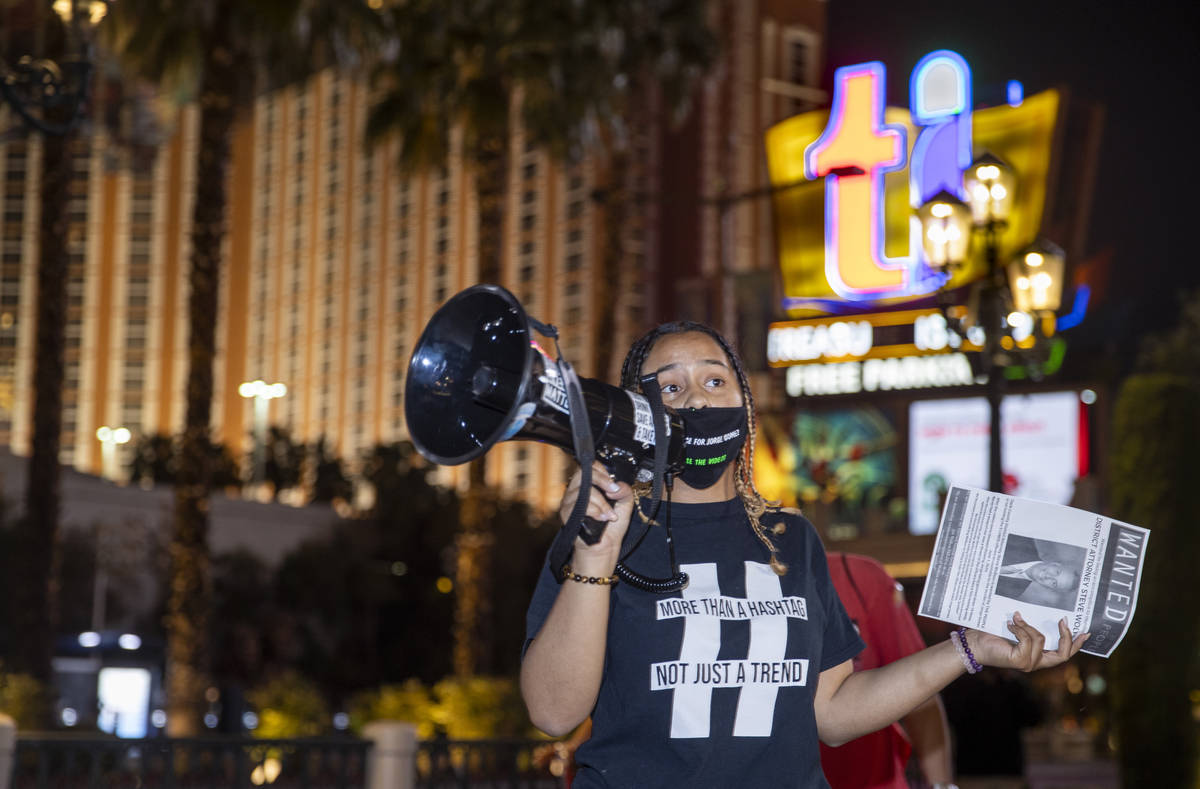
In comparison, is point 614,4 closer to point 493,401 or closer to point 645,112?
point 645,112

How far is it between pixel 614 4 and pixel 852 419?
18.2m

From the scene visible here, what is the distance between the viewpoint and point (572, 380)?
7.54 feet

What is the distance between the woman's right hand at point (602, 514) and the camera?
2385 mm

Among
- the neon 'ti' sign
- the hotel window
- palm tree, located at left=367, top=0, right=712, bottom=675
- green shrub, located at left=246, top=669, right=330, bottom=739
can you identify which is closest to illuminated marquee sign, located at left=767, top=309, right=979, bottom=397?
the neon 'ti' sign

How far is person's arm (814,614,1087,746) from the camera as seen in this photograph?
8.69ft

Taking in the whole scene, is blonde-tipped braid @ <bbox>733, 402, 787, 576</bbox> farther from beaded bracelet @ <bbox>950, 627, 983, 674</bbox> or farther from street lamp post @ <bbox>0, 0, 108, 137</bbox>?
street lamp post @ <bbox>0, 0, 108, 137</bbox>

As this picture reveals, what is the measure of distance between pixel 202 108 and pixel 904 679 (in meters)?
15.6

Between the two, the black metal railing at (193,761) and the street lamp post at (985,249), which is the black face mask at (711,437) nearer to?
the black metal railing at (193,761)

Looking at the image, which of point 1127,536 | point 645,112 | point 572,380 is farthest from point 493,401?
point 645,112

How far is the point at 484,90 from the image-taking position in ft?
64.2

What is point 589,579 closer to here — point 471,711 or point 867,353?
point 471,711

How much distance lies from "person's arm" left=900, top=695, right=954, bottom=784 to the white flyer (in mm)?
1499

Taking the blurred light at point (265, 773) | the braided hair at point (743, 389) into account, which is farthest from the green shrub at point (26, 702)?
the braided hair at point (743, 389)

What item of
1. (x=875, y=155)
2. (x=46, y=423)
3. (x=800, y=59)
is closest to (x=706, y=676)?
(x=46, y=423)
